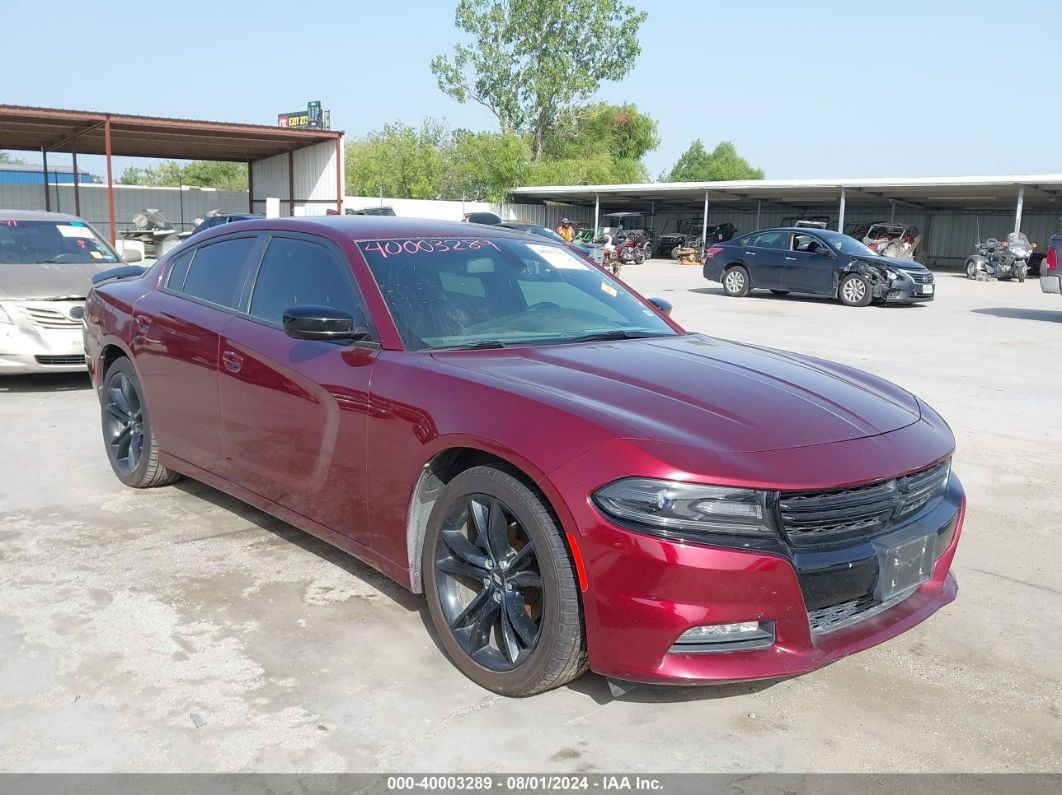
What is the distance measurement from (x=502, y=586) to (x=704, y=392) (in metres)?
0.93

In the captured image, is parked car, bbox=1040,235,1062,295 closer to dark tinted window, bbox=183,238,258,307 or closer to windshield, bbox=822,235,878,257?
windshield, bbox=822,235,878,257

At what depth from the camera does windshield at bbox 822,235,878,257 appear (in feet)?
63.0

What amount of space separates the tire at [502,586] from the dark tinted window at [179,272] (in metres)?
2.48

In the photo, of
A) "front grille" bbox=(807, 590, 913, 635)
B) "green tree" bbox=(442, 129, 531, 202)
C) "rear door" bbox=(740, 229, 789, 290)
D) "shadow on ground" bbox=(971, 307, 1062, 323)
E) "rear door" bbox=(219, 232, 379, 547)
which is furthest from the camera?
"green tree" bbox=(442, 129, 531, 202)

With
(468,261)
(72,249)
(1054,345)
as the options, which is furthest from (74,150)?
(468,261)

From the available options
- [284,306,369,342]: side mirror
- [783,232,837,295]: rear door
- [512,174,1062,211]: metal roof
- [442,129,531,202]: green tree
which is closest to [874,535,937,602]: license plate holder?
[284,306,369,342]: side mirror

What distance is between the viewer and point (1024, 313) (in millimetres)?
17859

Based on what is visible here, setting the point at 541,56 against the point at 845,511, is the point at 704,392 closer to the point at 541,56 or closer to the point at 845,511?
the point at 845,511

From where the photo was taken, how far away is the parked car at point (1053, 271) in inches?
603

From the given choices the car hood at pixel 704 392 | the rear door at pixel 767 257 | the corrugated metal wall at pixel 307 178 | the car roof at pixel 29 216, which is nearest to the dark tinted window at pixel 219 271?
the car hood at pixel 704 392

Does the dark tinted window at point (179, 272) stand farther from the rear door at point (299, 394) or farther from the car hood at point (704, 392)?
the car hood at point (704, 392)

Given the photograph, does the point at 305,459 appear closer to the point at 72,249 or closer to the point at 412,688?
the point at 412,688

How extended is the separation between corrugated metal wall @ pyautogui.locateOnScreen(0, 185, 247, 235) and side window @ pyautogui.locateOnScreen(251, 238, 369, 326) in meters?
38.2

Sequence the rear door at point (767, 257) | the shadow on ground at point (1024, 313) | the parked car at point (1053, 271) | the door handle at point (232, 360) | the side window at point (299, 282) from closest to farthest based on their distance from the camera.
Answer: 1. the side window at point (299, 282)
2. the door handle at point (232, 360)
3. the parked car at point (1053, 271)
4. the shadow on ground at point (1024, 313)
5. the rear door at point (767, 257)
